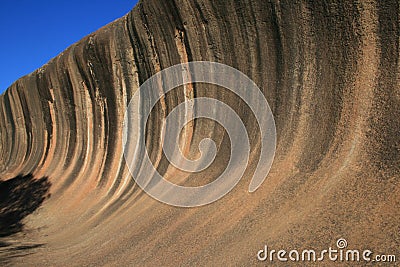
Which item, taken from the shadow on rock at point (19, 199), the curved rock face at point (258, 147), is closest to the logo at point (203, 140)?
the curved rock face at point (258, 147)

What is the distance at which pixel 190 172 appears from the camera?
592 cm

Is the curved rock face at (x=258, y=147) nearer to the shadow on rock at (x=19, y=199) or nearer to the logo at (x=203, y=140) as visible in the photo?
the logo at (x=203, y=140)

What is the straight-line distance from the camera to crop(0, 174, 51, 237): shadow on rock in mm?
8279

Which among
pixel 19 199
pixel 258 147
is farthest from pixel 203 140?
pixel 19 199

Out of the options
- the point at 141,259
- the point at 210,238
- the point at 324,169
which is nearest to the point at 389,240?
the point at 324,169

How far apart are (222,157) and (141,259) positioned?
1.81 m

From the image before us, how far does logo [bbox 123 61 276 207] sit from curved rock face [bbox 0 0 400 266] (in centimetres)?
12

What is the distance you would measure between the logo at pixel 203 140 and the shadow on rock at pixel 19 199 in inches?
99.1

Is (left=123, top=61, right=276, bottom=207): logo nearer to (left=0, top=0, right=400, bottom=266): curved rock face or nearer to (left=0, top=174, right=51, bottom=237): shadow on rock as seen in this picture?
(left=0, top=0, right=400, bottom=266): curved rock face

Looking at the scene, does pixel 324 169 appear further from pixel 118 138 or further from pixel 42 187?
pixel 42 187

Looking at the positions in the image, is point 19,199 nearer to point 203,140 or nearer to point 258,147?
point 203,140

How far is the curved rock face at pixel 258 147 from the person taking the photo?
353 cm

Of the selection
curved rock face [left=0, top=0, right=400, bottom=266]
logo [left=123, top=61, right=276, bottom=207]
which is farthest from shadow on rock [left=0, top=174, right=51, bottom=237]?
logo [left=123, top=61, right=276, bottom=207]

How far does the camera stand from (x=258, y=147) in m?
4.86
